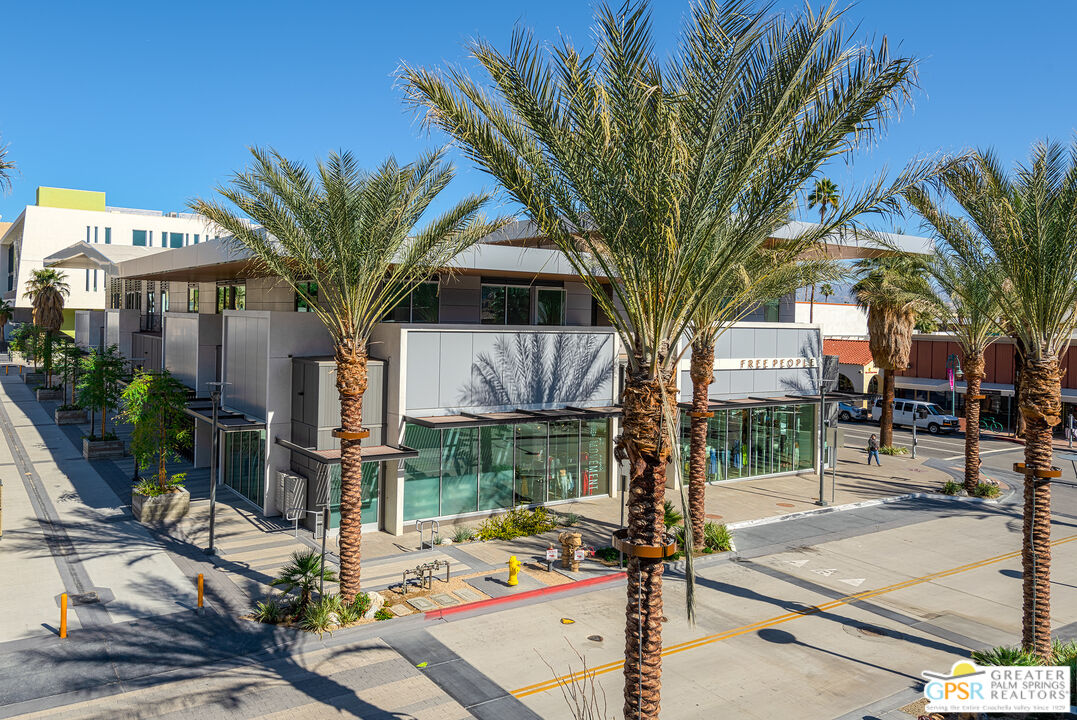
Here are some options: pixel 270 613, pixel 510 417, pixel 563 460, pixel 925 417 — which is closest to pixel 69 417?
pixel 563 460

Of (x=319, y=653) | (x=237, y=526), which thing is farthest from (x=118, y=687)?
(x=237, y=526)

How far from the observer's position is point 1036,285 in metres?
13.2

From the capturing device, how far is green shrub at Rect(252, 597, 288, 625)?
50.1ft

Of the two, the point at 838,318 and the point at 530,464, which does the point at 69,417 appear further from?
the point at 838,318

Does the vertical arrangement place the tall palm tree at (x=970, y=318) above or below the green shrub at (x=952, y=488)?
above

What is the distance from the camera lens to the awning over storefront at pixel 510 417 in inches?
862

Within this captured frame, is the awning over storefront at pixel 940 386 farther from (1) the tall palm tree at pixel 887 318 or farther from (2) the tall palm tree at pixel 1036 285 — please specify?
(2) the tall palm tree at pixel 1036 285

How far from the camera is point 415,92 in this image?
9445 mm

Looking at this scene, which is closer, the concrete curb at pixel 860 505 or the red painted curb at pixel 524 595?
the red painted curb at pixel 524 595

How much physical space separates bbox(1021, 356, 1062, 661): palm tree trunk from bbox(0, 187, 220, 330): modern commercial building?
61.1 meters

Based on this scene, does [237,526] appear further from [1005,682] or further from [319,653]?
[1005,682]

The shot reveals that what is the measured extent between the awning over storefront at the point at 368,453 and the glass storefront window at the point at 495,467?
3078 mm

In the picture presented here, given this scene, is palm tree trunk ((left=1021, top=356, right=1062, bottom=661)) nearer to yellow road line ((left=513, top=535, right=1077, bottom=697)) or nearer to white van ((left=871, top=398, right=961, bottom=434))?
yellow road line ((left=513, top=535, right=1077, bottom=697))

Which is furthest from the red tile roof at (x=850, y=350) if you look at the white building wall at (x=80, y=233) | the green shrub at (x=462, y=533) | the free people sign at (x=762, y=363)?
the white building wall at (x=80, y=233)
